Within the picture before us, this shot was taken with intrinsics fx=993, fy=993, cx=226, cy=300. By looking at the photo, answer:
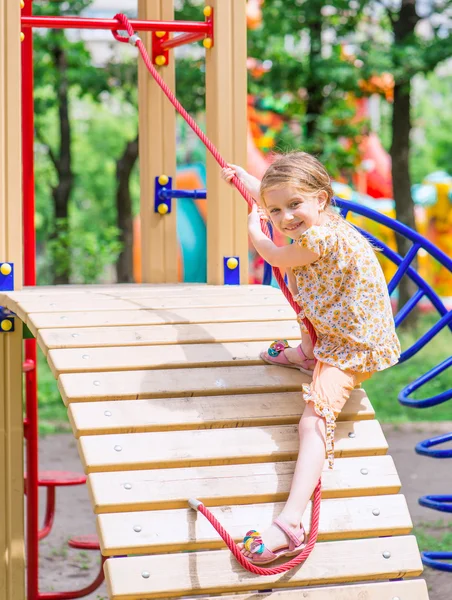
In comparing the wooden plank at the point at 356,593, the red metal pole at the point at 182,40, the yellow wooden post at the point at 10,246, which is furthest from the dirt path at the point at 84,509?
the red metal pole at the point at 182,40

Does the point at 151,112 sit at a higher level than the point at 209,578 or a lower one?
higher

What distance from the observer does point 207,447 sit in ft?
10.0

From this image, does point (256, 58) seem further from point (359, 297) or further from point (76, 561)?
point (359, 297)

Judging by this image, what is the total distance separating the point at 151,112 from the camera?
4.92 m

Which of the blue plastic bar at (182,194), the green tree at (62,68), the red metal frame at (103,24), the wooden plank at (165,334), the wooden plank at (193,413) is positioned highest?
the green tree at (62,68)

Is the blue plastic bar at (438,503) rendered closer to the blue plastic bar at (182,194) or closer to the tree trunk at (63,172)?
the blue plastic bar at (182,194)

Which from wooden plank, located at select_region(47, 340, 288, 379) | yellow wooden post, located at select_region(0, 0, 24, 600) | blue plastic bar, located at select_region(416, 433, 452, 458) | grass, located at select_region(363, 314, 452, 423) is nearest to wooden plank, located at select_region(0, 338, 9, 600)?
yellow wooden post, located at select_region(0, 0, 24, 600)

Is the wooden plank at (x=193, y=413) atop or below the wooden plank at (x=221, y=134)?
below

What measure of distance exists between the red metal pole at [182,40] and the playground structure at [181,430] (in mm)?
415

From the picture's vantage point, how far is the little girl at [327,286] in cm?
314

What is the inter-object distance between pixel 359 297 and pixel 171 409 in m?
0.70

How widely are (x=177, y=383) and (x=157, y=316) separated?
1.55ft

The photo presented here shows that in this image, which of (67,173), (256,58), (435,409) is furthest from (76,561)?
(67,173)

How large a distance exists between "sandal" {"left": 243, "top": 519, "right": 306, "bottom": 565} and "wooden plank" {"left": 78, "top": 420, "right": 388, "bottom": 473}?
0.88 feet
